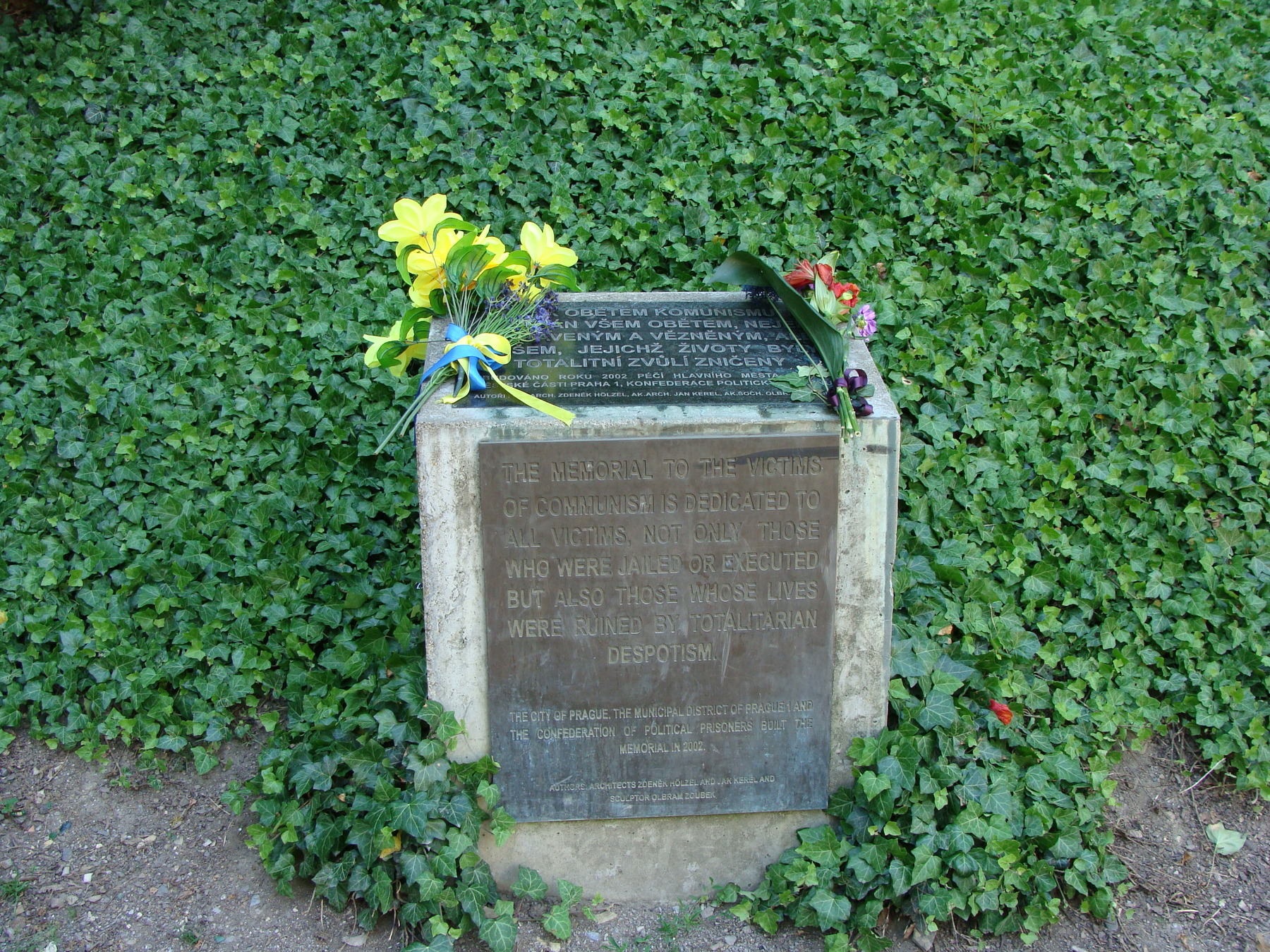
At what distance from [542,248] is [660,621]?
1.32 meters

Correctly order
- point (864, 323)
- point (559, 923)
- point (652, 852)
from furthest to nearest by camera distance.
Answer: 1. point (864, 323)
2. point (652, 852)
3. point (559, 923)

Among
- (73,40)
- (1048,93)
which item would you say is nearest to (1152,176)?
(1048,93)

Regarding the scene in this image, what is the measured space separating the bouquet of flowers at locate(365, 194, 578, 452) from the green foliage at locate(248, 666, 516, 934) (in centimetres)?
91

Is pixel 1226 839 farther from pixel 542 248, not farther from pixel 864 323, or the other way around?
pixel 542 248

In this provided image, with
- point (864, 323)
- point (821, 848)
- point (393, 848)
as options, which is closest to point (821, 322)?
point (864, 323)

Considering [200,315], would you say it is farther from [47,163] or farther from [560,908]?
[560,908]

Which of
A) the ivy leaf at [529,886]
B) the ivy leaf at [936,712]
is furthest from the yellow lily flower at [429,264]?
the ivy leaf at [936,712]

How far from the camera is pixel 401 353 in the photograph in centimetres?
347

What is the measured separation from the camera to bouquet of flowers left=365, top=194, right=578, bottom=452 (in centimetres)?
333

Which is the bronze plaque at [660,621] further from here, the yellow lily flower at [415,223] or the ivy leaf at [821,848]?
the yellow lily flower at [415,223]

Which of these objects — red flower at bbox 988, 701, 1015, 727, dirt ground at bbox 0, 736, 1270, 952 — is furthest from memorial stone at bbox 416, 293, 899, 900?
red flower at bbox 988, 701, 1015, 727

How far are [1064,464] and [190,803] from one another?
3421 millimetres

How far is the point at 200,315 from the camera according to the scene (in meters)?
4.45

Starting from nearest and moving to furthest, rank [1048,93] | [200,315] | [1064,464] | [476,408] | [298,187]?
[476,408], [1064,464], [200,315], [298,187], [1048,93]
